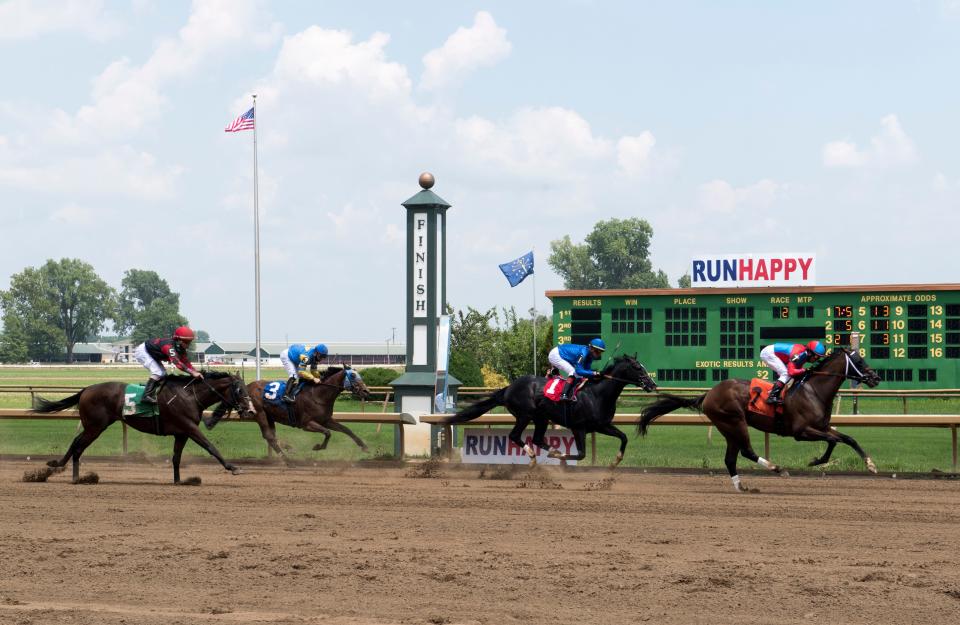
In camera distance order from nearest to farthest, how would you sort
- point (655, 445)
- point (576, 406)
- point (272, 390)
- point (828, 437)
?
1. point (828, 437)
2. point (576, 406)
3. point (272, 390)
4. point (655, 445)

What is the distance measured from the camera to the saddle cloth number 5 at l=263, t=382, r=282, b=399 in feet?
50.0

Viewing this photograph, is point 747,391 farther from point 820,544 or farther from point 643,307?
point 643,307

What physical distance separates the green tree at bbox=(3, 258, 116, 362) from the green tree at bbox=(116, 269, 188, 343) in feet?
26.5

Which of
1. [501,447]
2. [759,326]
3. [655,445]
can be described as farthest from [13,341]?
[501,447]

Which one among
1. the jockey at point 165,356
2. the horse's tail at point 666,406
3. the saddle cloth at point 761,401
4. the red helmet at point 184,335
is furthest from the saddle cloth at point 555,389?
the red helmet at point 184,335

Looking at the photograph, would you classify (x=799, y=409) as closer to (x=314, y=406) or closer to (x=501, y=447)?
(x=501, y=447)

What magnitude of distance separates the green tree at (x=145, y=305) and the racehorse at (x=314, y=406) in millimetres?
93360

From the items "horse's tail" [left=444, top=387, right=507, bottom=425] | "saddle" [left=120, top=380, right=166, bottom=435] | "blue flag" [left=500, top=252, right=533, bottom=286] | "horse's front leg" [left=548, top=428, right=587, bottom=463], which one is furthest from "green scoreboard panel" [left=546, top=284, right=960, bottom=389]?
"saddle" [left=120, top=380, right=166, bottom=435]

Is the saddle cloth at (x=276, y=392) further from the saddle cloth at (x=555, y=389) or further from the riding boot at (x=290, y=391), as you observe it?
the saddle cloth at (x=555, y=389)

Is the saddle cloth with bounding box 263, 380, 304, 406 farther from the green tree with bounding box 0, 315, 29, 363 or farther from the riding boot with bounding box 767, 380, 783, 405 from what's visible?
the green tree with bounding box 0, 315, 29, 363

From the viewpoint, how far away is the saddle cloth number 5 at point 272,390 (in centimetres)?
1525

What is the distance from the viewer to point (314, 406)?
15.0 m

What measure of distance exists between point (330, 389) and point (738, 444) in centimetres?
542

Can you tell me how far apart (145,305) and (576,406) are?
115145 millimetres
